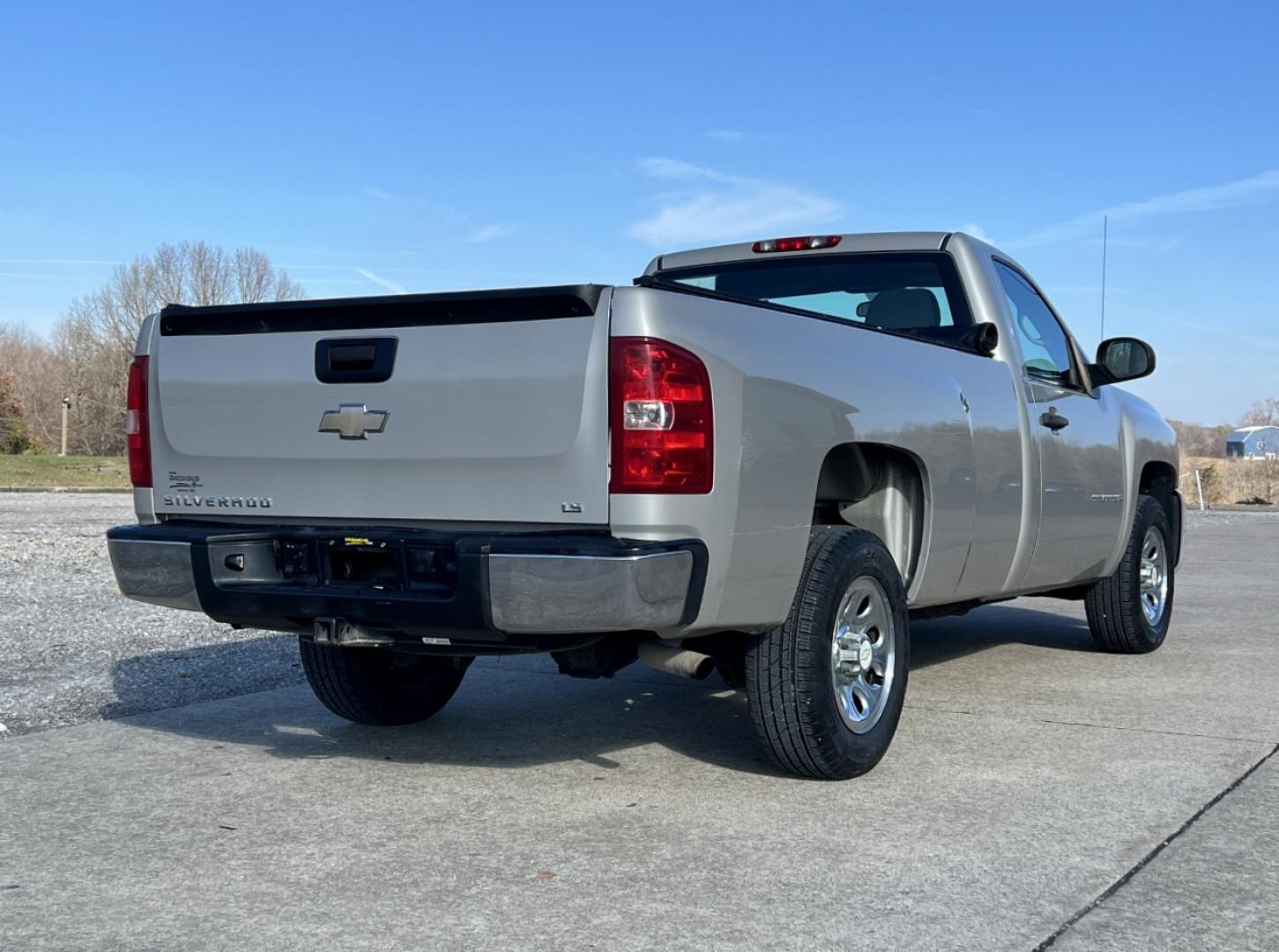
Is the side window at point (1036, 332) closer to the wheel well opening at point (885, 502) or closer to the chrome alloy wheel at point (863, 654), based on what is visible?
the wheel well opening at point (885, 502)

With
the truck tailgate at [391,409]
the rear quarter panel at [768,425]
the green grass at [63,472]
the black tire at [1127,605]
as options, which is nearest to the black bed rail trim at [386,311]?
the truck tailgate at [391,409]

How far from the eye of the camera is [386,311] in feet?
13.9

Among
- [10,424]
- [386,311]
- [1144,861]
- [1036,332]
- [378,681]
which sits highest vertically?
[10,424]

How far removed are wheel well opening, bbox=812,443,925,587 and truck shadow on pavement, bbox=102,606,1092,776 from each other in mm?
932

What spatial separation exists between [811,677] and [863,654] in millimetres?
414

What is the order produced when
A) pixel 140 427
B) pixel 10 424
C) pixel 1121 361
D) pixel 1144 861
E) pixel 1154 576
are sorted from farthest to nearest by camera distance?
pixel 10 424 → pixel 1154 576 → pixel 1121 361 → pixel 140 427 → pixel 1144 861

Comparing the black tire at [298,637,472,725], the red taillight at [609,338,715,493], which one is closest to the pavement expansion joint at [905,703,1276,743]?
the black tire at [298,637,472,725]

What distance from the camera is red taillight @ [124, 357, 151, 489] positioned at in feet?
15.5

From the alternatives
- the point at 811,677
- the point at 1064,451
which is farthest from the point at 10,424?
the point at 811,677

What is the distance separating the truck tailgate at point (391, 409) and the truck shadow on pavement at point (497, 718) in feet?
4.10

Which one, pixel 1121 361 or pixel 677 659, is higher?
pixel 1121 361

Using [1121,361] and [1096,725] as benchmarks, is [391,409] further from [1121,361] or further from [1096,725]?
[1121,361]

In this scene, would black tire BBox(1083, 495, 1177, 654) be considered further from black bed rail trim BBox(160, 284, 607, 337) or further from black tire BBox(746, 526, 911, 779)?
black bed rail trim BBox(160, 284, 607, 337)

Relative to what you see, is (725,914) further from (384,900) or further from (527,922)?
(384,900)
